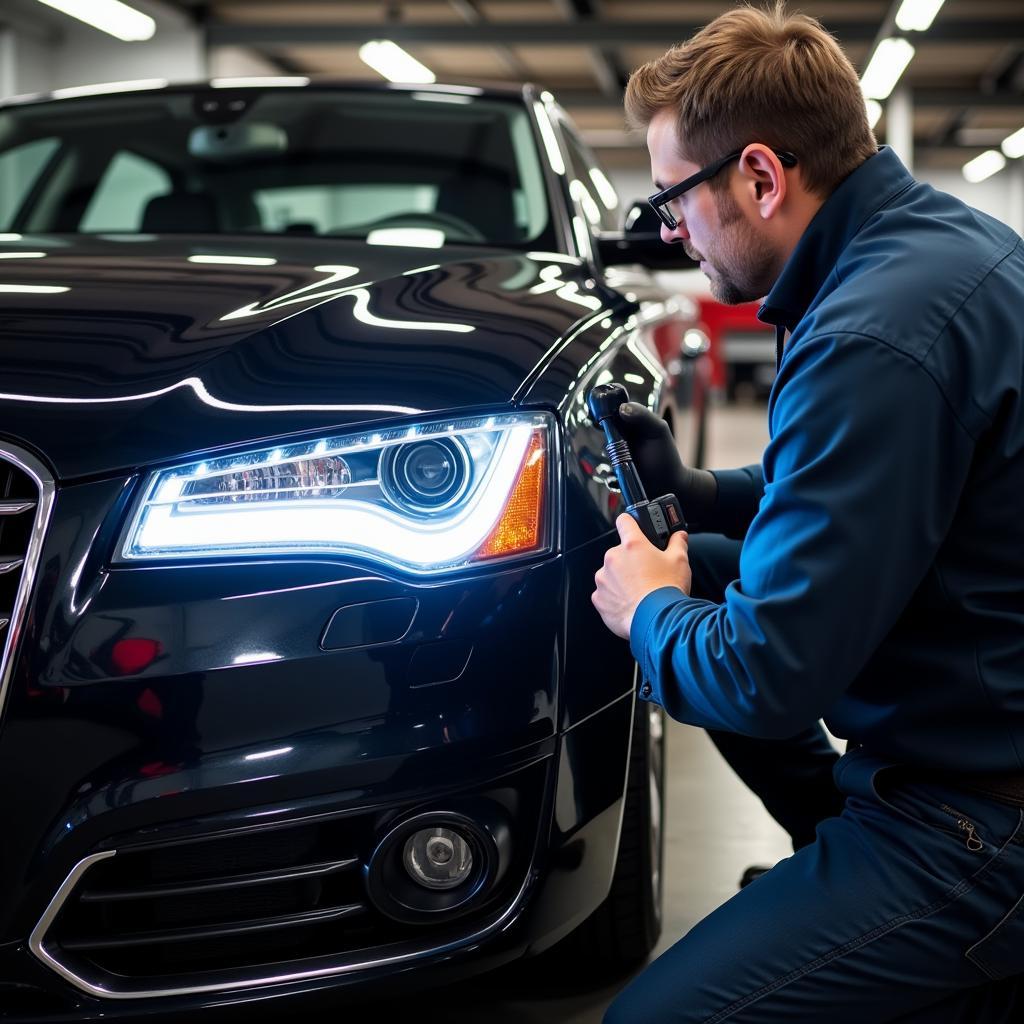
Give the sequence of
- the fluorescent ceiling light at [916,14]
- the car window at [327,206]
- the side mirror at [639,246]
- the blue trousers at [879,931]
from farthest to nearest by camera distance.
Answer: the fluorescent ceiling light at [916,14] → the car window at [327,206] → the side mirror at [639,246] → the blue trousers at [879,931]

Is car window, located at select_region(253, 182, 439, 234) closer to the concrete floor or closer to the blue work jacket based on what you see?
the concrete floor

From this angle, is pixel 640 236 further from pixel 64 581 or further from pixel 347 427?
pixel 64 581

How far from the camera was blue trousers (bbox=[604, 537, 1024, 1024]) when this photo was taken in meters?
1.21

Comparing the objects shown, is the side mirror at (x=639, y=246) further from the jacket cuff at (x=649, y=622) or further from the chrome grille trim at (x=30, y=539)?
the chrome grille trim at (x=30, y=539)

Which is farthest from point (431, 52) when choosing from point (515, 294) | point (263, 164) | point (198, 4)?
point (515, 294)

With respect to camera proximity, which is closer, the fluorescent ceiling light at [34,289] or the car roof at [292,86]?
the fluorescent ceiling light at [34,289]

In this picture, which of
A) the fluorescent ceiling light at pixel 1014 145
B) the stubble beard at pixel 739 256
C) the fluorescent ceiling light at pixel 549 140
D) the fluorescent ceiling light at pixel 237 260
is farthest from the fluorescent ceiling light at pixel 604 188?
the fluorescent ceiling light at pixel 1014 145

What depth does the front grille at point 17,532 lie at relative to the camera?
1.25 meters

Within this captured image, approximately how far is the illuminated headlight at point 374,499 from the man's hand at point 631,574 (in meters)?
0.08

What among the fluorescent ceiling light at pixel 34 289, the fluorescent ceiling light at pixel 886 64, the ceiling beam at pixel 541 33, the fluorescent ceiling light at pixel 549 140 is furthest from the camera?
the ceiling beam at pixel 541 33

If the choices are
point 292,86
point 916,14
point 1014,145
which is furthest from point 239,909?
point 1014,145

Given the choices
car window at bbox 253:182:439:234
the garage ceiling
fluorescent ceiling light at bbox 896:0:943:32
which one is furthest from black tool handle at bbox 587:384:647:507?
fluorescent ceiling light at bbox 896:0:943:32

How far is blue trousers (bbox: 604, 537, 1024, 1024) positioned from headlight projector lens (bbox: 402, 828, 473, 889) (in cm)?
23

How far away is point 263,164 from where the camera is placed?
2.81 meters
